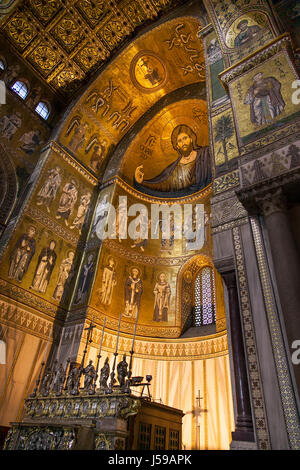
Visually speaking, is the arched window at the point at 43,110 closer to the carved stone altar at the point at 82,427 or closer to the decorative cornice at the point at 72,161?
the decorative cornice at the point at 72,161

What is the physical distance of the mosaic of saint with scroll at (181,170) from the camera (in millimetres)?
14141

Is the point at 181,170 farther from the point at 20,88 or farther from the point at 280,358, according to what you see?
the point at 280,358

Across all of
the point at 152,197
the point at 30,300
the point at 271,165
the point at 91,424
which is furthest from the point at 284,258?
Result: the point at 152,197

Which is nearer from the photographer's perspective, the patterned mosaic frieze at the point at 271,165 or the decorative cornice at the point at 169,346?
the patterned mosaic frieze at the point at 271,165

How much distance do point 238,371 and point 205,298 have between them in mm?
7602

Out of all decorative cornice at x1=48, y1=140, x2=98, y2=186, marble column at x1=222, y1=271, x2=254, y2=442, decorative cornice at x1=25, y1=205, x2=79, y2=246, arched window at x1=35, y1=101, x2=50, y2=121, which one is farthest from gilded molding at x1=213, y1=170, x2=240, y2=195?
arched window at x1=35, y1=101, x2=50, y2=121

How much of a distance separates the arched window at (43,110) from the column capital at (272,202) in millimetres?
12409

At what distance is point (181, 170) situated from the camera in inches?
581

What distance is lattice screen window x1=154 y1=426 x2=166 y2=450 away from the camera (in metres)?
4.27

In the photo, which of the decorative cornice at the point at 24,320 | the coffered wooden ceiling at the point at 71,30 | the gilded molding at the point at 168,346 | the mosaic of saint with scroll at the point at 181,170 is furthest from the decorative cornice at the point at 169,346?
the coffered wooden ceiling at the point at 71,30

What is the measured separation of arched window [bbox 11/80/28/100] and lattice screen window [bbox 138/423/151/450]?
13.5 metres

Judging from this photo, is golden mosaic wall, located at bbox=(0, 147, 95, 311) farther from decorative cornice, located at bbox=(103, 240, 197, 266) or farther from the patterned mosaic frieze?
the patterned mosaic frieze
